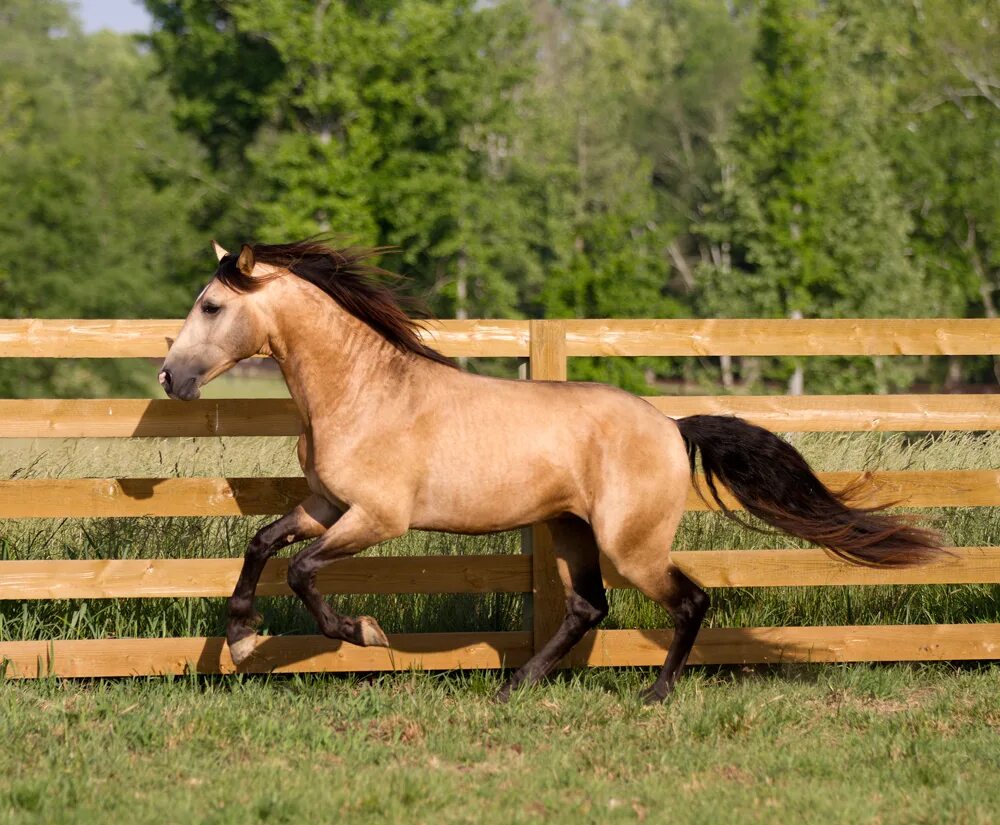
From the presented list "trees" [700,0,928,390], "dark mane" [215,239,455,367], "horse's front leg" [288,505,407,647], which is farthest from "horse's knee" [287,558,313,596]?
"trees" [700,0,928,390]

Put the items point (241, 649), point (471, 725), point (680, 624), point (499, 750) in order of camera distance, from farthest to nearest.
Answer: point (680, 624) → point (241, 649) → point (471, 725) → point (499, 750)

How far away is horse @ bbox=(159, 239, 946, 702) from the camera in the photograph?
18.6 ft

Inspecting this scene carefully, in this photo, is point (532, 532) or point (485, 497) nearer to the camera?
point (485, 497)

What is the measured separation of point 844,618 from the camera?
717 centimetres

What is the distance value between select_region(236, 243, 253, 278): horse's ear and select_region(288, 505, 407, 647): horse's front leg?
3.66 ft

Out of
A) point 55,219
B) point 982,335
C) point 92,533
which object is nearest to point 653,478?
point 982,335

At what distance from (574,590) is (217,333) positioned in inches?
81.8

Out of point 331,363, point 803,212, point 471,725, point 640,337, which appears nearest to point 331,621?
point 471,725

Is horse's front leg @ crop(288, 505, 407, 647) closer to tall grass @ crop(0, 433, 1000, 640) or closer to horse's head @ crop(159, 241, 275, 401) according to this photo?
horse's head @ crop(159, 241, 275, 401)

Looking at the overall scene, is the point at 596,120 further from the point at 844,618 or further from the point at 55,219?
the point at 844,618

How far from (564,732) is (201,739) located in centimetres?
149

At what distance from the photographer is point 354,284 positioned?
6012mm

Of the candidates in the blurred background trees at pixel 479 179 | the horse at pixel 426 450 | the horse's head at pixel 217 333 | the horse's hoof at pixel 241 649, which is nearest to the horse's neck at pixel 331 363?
the horse at pixel 426 450

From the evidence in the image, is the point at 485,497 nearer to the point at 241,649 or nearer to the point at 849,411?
the point at 241,649
